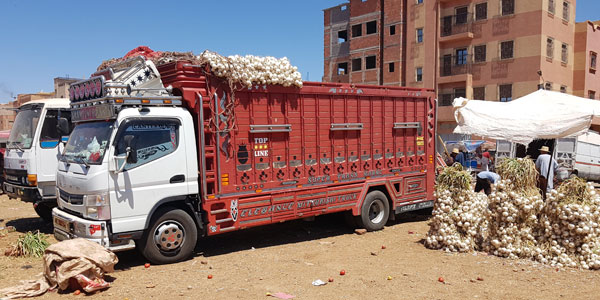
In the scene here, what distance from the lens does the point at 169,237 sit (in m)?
6.91

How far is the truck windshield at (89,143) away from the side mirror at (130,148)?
12.7 inches

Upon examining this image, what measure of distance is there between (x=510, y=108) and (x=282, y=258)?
6.81 meters

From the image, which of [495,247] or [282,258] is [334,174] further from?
[495,247]

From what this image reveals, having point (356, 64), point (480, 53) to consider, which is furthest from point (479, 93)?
point (356, 64)

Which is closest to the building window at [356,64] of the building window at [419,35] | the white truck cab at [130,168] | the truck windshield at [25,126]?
the building window at [419,35]

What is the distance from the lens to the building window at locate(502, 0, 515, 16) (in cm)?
3167

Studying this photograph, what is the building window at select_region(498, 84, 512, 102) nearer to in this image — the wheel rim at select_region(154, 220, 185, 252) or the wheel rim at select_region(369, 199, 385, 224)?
the wheel rim at select_region(369, 199, 385, 224)

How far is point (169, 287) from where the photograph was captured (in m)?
5.96

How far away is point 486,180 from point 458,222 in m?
2.01

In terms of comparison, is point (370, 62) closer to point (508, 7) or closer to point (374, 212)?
point (508, 7)

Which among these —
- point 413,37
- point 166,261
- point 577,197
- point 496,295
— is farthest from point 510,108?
point 413,37

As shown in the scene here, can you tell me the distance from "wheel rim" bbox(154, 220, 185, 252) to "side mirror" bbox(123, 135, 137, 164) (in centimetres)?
113

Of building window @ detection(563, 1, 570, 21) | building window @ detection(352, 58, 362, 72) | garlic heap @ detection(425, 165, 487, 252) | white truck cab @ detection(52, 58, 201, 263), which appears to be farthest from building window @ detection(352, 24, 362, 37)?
white truck cab @ detection(52, 58, 201, 263)

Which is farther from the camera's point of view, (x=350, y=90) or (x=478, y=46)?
(x=478, y=46)
